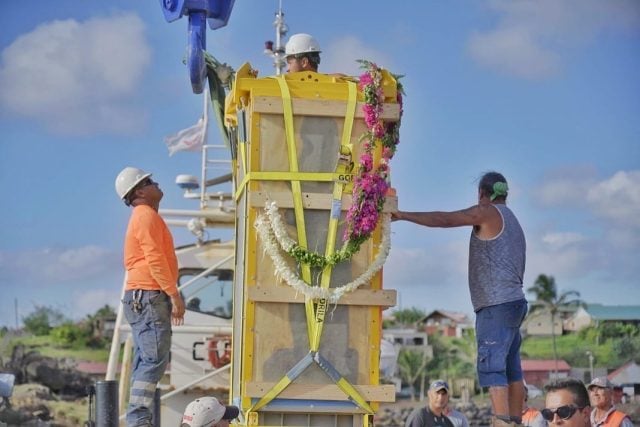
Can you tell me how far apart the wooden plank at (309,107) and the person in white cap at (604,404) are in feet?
16.5

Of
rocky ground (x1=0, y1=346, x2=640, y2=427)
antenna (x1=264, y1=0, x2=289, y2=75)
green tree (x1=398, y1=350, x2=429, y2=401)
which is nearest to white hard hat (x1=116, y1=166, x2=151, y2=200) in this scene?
antenna (x1=264, y1=0, x2=289, y2=75)

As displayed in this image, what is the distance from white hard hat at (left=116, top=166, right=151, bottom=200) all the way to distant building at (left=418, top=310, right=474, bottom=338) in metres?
67.0

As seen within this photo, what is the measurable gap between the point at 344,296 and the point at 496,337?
136cm

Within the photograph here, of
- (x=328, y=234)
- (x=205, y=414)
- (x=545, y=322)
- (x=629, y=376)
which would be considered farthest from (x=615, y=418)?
(x=545, y=322)

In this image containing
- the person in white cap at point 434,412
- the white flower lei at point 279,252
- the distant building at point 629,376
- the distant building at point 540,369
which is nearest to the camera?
the white flower lei at point 279,252

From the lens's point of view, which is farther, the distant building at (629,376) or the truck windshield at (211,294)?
the distant building at (629,376)

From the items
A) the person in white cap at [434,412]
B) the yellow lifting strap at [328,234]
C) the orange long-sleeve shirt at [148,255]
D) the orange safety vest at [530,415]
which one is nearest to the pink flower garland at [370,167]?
the yellow lifting strap at [328,234]

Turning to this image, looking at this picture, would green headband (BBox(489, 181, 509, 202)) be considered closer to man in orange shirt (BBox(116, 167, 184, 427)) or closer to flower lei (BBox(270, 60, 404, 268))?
flower lei (BBox(270, 60, 404, 268))

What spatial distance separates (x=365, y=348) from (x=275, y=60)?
1242 cm

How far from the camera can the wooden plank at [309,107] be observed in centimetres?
914

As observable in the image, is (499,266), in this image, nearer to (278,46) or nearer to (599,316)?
(278,46)

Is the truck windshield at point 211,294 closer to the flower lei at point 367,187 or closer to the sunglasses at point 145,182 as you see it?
the sunglasses at point 145,182

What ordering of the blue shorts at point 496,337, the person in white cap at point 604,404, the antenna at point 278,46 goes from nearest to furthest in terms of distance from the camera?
the blue shorts at point 496,337 → the person in white cap at point 604,404 → the antenna at point 278,46

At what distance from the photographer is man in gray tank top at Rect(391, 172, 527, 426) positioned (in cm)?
952
